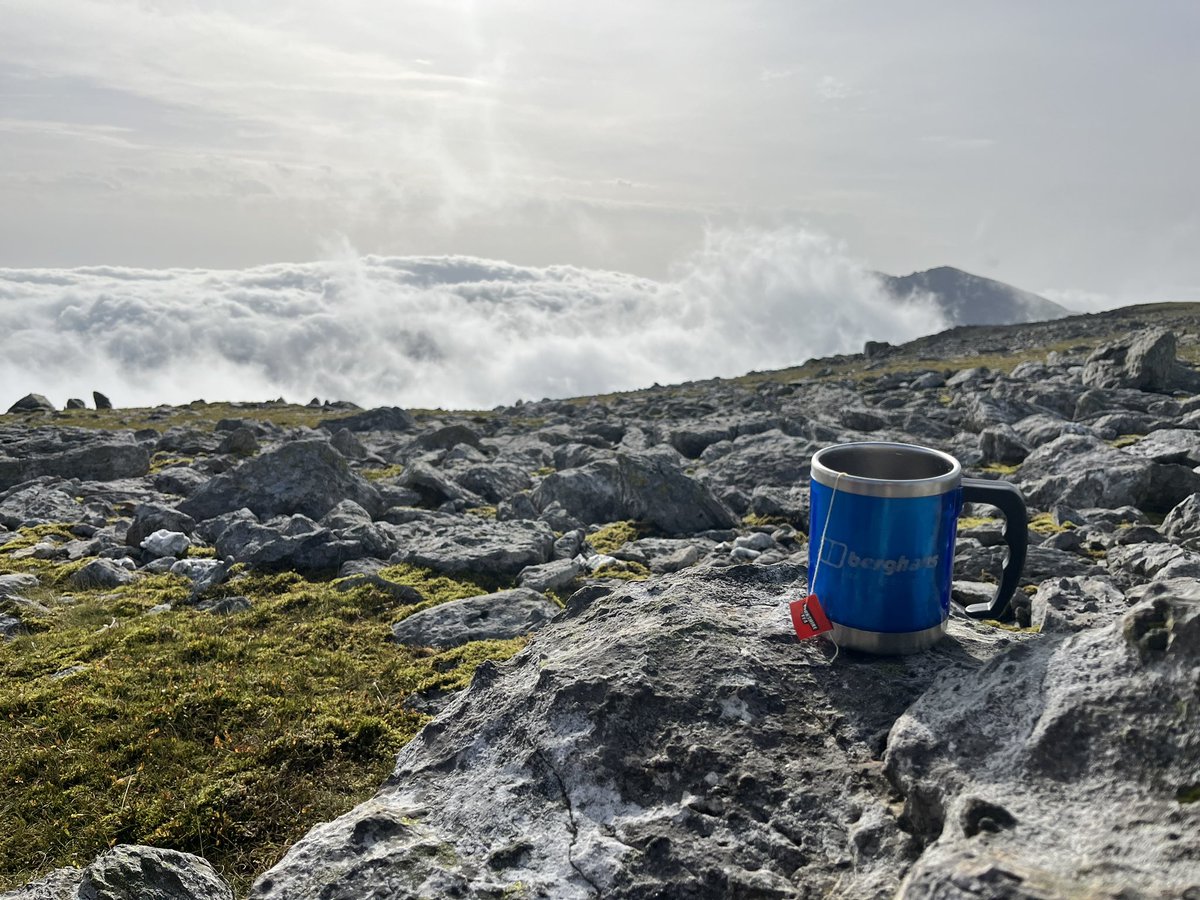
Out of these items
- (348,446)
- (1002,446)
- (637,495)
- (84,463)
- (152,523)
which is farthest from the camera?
(348,446)

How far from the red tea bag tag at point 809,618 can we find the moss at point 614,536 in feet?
39.5

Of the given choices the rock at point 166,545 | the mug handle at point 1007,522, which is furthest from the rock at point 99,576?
the mug handle at point 1007,522

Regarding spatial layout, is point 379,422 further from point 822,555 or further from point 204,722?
point 822,555

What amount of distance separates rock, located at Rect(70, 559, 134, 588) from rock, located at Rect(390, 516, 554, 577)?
543 cm

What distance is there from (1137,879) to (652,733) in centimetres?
279

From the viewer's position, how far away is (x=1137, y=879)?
10.3 feet

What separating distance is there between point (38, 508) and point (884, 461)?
24298mm

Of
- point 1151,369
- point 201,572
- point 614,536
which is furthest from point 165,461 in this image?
point 1151,369

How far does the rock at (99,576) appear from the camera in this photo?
16234 millimetres

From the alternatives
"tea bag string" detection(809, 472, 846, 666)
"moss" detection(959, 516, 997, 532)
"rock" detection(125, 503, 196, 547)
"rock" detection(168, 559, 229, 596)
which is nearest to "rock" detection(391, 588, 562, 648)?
"rock" detection(168, 559, 229, 596)

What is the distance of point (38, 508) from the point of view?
883 inches

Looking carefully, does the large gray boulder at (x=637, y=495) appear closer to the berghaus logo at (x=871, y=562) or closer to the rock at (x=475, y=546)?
the rock at (x=475, y=546)

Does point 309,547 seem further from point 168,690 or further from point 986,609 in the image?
point 986,609

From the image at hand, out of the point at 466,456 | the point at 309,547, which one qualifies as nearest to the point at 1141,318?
the point at 466,456
